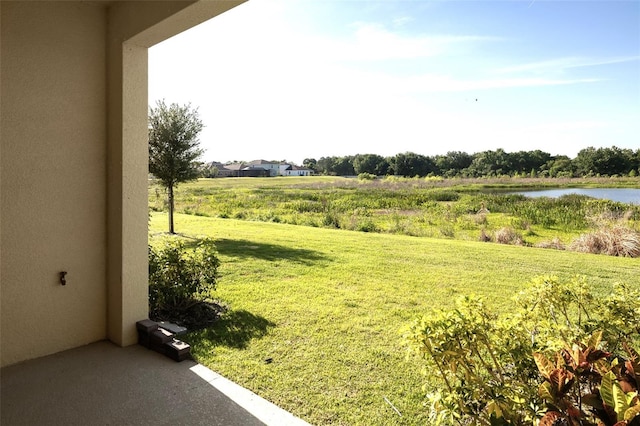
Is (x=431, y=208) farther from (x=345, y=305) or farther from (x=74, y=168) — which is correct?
(x=74, y=168)

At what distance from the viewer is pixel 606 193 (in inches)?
457

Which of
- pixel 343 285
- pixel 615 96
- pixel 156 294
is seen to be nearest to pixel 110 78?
pixel 156 294

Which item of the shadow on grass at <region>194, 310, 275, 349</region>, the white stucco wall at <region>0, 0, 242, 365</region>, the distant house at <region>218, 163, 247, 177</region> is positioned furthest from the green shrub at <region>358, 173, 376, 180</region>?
the white stucco wall at <region>0, 0, 242, 365</region>

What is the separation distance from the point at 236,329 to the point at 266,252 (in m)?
4.12

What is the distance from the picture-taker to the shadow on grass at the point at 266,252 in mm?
7192

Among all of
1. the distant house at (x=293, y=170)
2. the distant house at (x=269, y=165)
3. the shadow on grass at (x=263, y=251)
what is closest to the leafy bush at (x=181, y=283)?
the shadow on grass at (x=263, y=251)

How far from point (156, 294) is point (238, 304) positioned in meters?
1.01

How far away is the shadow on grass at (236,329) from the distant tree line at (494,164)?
493 inches

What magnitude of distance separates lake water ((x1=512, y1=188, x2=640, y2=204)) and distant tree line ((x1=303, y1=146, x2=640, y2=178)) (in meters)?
0.68

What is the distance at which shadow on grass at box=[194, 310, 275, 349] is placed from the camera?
11.0 ft

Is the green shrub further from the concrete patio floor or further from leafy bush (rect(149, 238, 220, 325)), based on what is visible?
the concrete patio floor

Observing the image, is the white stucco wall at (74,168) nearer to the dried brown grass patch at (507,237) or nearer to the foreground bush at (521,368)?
the foreground bush at (521,368)

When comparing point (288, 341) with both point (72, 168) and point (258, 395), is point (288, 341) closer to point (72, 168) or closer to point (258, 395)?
point (258, 395)

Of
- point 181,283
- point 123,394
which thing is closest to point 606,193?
point 181,283
